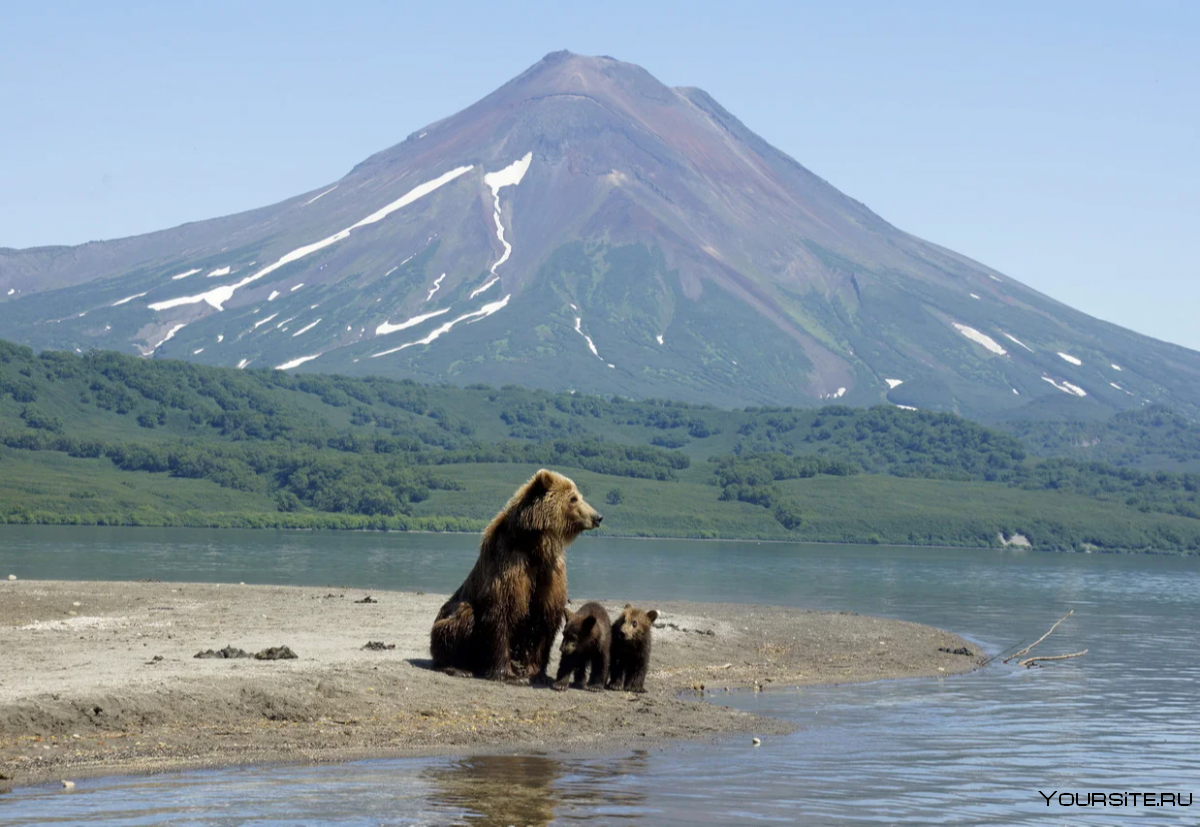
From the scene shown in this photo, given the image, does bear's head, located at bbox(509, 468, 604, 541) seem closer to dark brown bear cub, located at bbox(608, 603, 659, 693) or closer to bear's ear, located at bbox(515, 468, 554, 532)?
bear's ear, located at bbox(515, 468, 554, 532)

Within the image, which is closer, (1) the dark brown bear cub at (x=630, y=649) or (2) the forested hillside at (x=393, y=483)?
(1) the dark brown bear cub at (x=630, y=649)

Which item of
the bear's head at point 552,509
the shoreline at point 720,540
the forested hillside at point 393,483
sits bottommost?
the shoreline at point 720,540

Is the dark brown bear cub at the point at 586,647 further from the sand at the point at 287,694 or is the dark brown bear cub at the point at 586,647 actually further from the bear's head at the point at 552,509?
the bear's head at the point at 552,509

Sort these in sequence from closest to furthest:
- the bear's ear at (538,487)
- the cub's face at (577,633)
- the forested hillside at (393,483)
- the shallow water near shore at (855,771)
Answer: the shallow water near shore at (855,771)
the bear's ear at (538,487)
the cub's face at (577,633)
the forested hillside at (393,483)

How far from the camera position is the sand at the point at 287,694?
15.1 m

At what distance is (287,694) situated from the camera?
17172 millimetres

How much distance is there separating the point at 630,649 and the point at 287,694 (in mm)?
5047

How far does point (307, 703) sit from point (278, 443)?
152848mm

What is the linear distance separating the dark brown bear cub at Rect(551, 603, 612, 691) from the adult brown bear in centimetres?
64

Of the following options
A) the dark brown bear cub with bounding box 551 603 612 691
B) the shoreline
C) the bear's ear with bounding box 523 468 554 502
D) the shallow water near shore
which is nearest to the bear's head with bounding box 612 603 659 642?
the dark brown bear cub with bounding box 551 603 612 691

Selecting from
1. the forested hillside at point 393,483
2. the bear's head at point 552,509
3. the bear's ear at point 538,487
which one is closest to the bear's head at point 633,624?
the bear's head at point 552,509

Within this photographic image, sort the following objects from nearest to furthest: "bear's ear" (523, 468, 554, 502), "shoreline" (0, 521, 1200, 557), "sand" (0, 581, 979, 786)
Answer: "sand" (0, 581, 979, 786)
"bear's ear" (523, 468, 554, 502)
"shoreline" (0, 521, 1200, 557)

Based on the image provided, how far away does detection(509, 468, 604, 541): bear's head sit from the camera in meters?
18.2

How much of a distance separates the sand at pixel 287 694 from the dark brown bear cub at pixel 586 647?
13.6 inches
